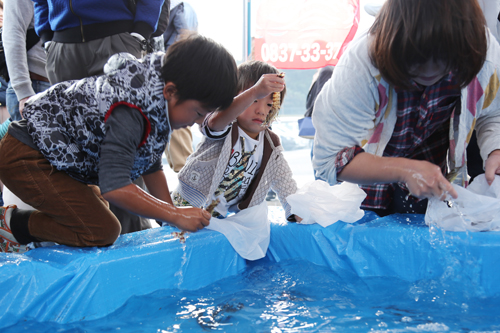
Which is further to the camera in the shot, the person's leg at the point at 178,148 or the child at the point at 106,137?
the person's leg at the point at 178,148

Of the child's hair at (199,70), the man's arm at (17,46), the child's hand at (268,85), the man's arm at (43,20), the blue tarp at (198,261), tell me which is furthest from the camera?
the man's arm at (17,46)

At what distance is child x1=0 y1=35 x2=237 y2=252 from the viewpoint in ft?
3.80

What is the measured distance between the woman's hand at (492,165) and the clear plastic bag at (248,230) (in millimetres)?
815

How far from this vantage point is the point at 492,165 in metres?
1.35

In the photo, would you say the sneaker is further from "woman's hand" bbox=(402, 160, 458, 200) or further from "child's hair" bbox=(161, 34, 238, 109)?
"woman's hand" bbox=(402, 160, 458, 200)

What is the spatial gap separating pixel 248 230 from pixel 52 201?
0.71 m

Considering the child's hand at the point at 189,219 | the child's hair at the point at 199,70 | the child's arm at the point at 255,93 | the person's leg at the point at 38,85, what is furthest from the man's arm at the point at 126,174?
the person's leg at the point at 38,85

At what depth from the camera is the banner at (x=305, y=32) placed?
129 inches

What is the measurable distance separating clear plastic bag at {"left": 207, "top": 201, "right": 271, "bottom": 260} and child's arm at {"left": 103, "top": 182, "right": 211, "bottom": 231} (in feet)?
0.91

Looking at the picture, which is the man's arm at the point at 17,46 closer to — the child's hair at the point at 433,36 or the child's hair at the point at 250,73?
the child's hair at the point at 250,73

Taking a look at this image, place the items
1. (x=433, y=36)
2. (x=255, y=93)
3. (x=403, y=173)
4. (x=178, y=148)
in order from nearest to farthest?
(x=433, y=36)
(x=403, y=173)
(x=255, y=93)
(x=178, y=148)

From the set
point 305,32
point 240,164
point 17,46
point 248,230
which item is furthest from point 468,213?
point 305,32

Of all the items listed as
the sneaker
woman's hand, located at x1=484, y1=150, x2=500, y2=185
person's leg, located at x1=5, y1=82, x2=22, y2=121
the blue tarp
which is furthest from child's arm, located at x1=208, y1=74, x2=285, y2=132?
person's leg, located at x1=5, y1=82, x2=22, y2=121

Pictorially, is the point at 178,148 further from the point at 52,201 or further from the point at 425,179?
the point at 425,179
